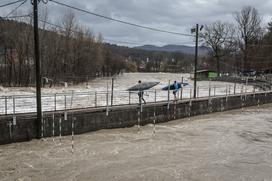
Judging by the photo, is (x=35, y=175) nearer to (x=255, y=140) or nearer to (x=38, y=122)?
(x=38, y=122)

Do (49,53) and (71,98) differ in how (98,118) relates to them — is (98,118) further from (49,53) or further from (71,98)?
(49,53)

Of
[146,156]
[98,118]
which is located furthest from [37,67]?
[146,156]

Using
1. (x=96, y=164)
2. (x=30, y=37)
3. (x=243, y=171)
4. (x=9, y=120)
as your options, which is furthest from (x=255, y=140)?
(x=30, y=37)

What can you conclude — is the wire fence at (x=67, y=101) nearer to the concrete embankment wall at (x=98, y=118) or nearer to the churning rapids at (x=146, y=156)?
the concrete embankment wall at (x=98, y=118)

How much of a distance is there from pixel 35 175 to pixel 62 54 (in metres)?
57.8

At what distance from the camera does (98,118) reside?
21.3 meters

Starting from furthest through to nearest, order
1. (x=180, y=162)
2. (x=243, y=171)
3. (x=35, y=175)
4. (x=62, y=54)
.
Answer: (x=62, y=54), (x=180, y=162), (x=243, y=171), (x=35, y=175)

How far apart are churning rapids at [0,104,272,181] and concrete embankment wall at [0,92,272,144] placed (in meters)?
0.63

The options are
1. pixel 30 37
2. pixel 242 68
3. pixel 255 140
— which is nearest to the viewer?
pixel 255 140

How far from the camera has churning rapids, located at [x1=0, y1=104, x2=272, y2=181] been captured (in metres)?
13.1

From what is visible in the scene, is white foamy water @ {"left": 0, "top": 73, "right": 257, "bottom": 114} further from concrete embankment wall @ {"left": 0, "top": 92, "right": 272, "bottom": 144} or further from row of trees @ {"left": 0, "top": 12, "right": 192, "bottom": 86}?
row of trees @ {"left": 0, "top": 12, "right": 192, "bottom": 86}

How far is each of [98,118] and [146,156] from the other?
21.1 feet

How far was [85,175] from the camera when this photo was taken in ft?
42.2

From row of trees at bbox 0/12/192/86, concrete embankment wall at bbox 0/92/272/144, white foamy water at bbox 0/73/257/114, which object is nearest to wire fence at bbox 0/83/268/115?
white foamy water at bbox 0/73/257/114
